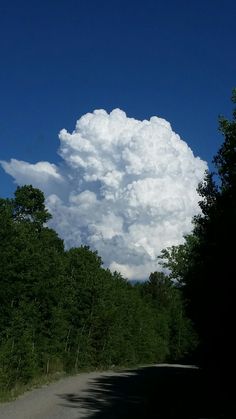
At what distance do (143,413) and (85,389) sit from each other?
1148cm

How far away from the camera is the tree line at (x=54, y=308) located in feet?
124

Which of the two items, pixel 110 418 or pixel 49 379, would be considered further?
pixel 49 379

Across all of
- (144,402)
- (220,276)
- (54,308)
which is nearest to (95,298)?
(54,308)

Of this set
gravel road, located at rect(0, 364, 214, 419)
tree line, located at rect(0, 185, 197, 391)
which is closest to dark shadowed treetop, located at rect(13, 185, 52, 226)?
tree line, located at rect(0, 185, 197, 391)

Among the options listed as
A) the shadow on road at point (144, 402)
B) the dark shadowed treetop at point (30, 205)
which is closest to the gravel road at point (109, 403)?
the shadow on road at point (144, 402)

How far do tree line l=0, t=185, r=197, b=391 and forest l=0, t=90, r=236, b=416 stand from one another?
0.08 metres

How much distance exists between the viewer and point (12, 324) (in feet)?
122

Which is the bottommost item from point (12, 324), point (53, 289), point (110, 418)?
point (110, 418)

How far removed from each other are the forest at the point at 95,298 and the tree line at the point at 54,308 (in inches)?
3.3

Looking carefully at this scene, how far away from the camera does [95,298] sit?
5647 centimetres

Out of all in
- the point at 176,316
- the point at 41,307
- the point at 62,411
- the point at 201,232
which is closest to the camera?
the point at 62,411

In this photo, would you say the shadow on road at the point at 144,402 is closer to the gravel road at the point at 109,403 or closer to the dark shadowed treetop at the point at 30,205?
the gravel road at the point at 109,403

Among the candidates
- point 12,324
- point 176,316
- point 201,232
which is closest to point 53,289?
point 12,324

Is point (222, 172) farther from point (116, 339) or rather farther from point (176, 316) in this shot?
point (176, 316)
